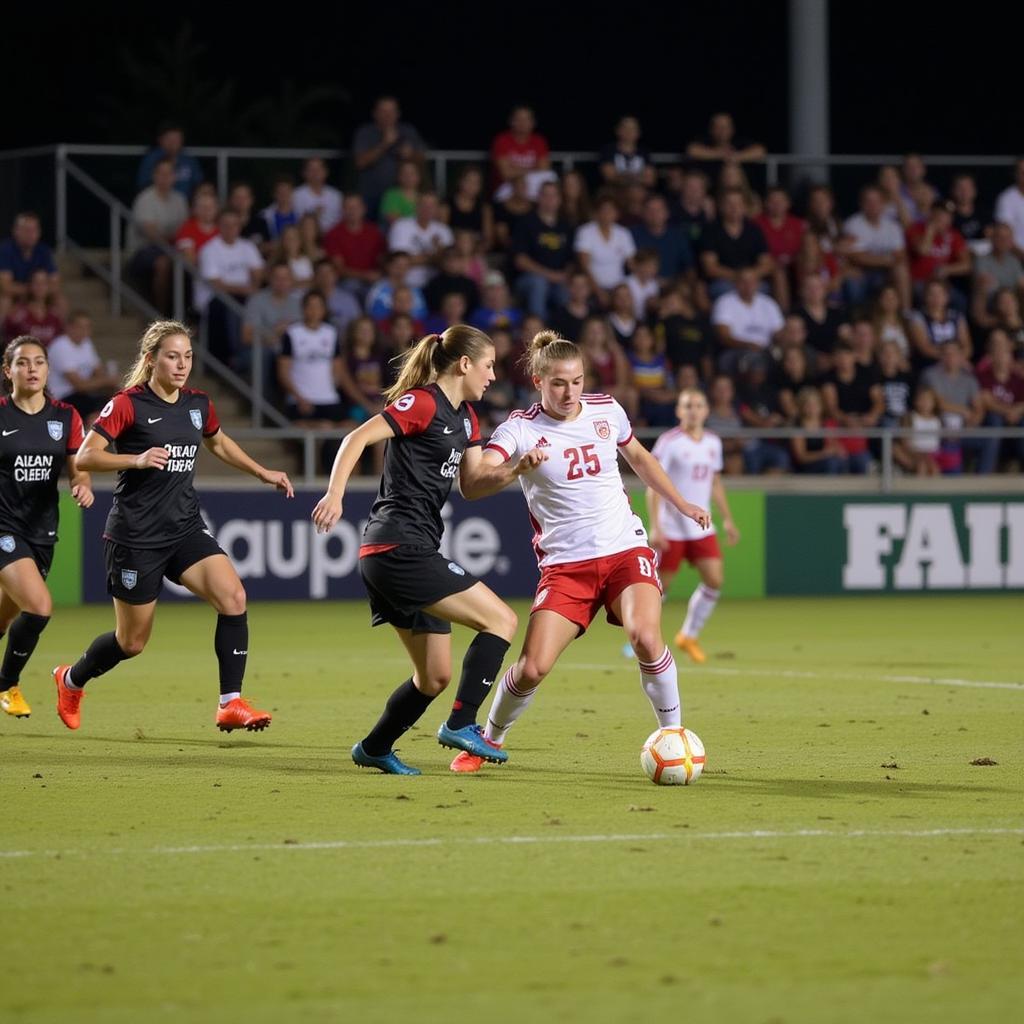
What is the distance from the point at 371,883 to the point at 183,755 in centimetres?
344

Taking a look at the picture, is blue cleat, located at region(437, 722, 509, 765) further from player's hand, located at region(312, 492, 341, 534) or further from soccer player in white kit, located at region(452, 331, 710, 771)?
player's hand, located at region(312, 492, 341, 534)

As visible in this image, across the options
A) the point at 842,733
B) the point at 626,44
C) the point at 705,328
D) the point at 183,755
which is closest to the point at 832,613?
the point at 705,328

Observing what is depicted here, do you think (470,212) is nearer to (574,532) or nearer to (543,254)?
(543,254)

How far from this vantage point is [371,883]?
6.44m

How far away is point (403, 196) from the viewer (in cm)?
2255

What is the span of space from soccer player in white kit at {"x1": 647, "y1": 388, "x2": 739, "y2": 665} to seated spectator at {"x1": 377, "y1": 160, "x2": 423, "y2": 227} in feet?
23.9

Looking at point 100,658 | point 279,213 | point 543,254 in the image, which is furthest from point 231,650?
point 543,254

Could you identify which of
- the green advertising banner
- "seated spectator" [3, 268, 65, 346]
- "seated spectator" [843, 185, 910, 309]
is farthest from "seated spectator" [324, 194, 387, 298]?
"seated spectator" [843, 185, 910, 309]

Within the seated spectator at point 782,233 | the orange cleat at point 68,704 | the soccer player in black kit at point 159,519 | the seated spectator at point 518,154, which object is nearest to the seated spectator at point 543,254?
the seated spectator at point 518,154

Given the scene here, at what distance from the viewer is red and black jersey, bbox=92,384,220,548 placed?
10195mm

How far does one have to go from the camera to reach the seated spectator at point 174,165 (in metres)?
21.9

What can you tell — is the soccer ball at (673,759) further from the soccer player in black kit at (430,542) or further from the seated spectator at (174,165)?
the seated spectator at (174,165)

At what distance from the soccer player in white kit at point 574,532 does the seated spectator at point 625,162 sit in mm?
14736

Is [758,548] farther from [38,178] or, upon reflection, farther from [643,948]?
[643,948]
